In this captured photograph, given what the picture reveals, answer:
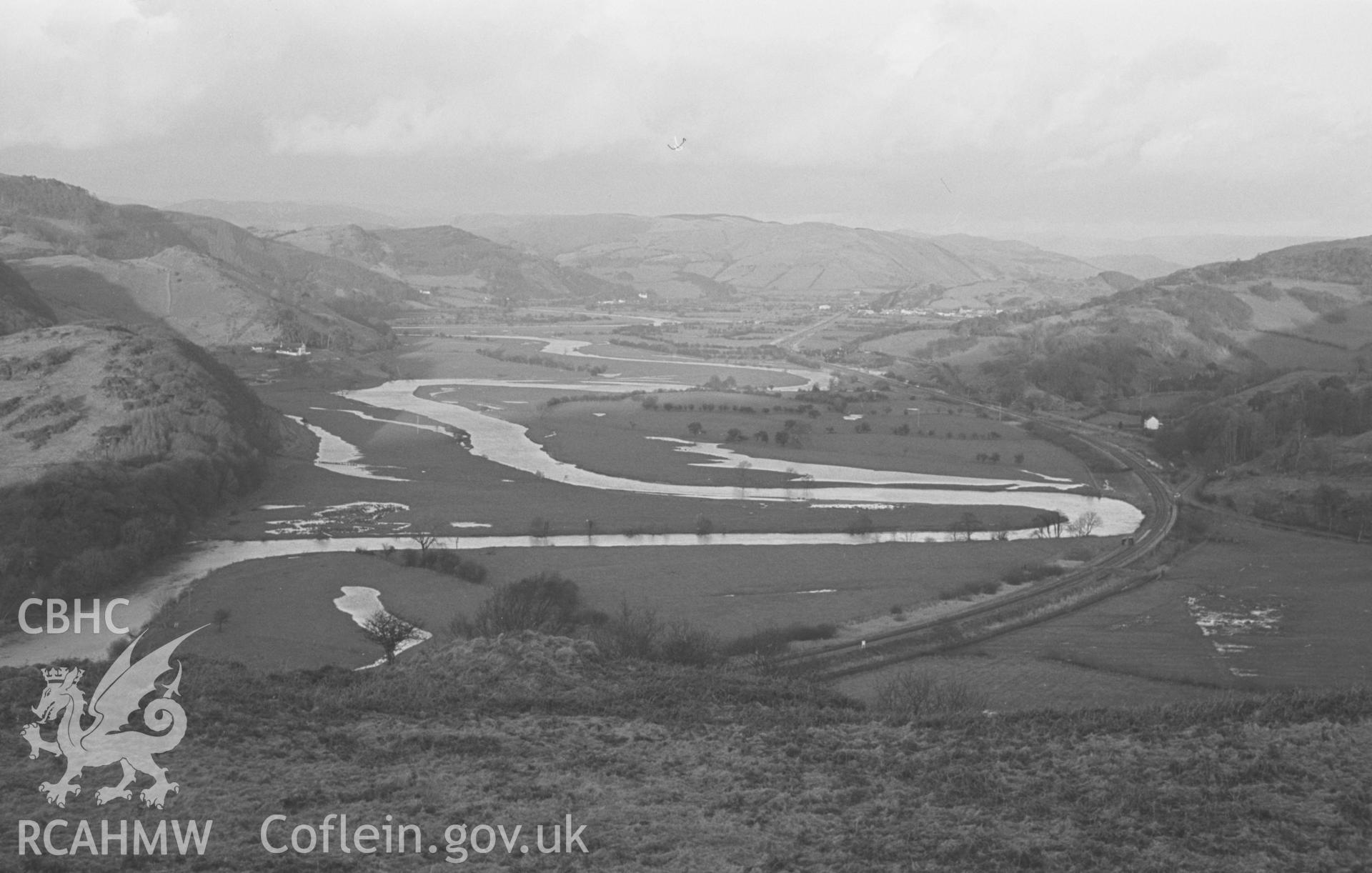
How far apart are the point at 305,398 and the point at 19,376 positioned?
3677 cm

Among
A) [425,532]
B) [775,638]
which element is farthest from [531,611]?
[425,532]

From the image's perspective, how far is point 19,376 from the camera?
64875 mm

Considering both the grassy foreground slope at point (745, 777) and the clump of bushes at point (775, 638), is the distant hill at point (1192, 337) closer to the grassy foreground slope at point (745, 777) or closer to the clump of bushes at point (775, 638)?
the clump of bushes at point (775, 638)

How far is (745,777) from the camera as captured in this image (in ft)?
54.3

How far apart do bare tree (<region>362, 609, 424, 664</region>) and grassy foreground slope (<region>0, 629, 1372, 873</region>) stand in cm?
1011

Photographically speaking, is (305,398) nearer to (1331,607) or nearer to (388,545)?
(388,545)

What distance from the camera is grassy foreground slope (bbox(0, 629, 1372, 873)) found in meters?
13.7

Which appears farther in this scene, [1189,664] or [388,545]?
[388,545]

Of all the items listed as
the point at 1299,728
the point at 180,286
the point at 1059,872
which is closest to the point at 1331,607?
the point at 1299,728

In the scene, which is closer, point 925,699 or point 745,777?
point 745,777

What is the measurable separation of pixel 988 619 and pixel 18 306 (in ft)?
244

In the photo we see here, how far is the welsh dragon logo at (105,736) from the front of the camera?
1362cm

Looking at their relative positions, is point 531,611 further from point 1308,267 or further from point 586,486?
point 1308,267

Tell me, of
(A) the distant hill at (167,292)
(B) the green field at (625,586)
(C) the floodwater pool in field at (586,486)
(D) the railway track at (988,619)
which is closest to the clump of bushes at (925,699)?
(D) the railway track at (988,619)
